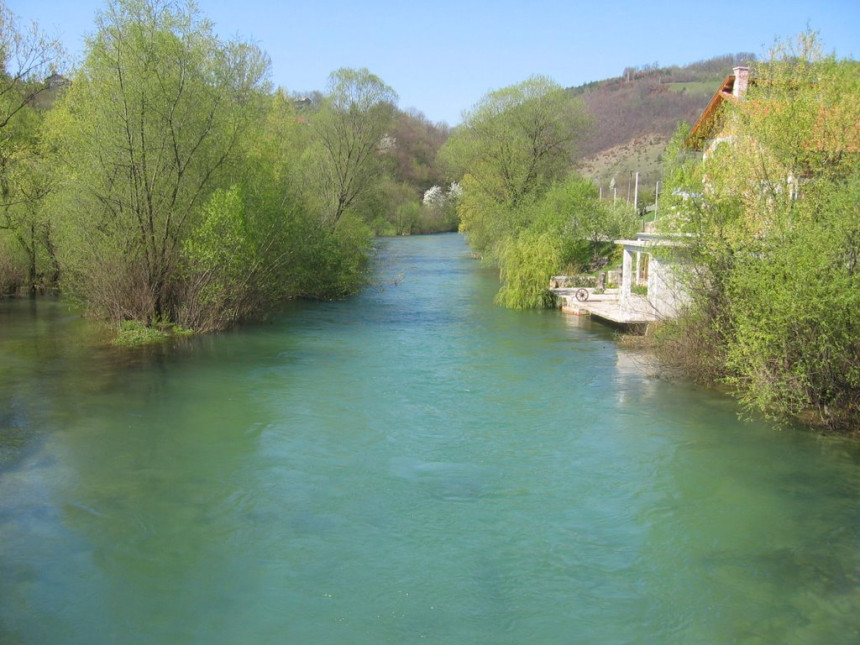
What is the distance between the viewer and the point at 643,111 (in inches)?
4385

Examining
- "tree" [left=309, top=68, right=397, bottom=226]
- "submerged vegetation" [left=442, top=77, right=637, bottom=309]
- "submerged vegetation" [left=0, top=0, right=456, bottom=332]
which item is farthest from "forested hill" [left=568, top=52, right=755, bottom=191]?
"submerged vegetation" [left=0, top=0, right=456, bottom=332]

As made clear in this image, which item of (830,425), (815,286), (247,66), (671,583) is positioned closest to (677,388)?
(830,425)

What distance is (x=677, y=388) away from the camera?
16.9 metres

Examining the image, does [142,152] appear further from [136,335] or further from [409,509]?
[409,509]

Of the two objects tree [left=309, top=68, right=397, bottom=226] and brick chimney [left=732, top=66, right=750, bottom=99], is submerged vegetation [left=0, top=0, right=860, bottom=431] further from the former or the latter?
brick chimney [left=732, top=66, right=750, bottom=99]

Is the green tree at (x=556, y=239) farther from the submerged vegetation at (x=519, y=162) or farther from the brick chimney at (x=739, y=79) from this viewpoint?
the brick chimney at (x=739, y=79)

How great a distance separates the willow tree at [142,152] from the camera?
773 inches

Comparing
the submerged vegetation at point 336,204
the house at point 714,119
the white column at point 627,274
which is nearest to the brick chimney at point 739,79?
the house at point 714,119

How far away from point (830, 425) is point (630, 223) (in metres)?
22.6

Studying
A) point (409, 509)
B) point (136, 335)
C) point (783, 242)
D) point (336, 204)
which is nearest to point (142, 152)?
point (136, 335)

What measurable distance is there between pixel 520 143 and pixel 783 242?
28909 millimetres

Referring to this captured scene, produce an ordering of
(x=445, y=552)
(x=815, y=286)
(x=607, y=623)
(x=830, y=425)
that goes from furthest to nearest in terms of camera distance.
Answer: (x=830, y=425), (x=815, y=286), (x=445, y=552), (x=607, y=623)

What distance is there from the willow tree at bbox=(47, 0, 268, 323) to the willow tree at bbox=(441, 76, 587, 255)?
20214 millimetres

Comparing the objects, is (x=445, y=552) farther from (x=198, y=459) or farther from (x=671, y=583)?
(x=198, y=459)
